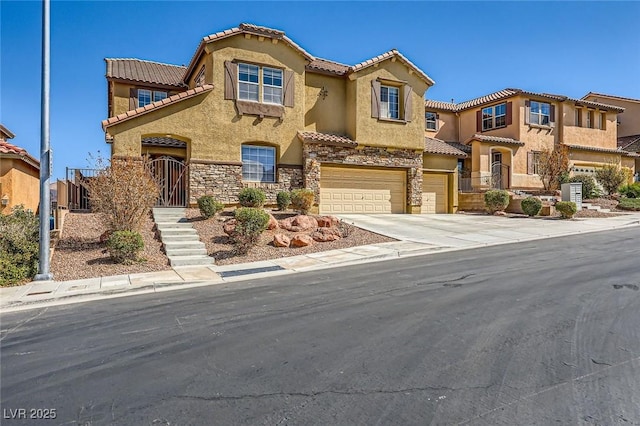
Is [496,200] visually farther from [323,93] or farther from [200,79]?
[200,79]

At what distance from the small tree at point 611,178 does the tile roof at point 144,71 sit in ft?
95.1

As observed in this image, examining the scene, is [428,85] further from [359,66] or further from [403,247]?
[403,247]

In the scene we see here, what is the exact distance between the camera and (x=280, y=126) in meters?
18.7

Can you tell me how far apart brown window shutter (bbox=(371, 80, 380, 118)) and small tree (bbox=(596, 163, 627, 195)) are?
1877 centimetres

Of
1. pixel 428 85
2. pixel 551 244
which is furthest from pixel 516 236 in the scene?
pixel 428 85

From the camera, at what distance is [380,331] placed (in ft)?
16.7

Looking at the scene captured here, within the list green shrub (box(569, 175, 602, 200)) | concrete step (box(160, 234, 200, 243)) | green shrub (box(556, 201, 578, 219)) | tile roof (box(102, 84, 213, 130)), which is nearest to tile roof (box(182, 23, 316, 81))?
tile roof (box(102, 84, 213, 130))

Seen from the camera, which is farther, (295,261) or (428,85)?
(428,85)

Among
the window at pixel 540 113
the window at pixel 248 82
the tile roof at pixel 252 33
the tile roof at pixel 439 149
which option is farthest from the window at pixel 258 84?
the window at pixel 540 113

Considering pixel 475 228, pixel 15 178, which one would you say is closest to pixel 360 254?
pixel 475 228

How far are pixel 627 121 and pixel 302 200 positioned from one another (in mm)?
37127

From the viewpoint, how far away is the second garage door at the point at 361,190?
20.1 metres

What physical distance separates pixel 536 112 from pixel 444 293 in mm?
27026

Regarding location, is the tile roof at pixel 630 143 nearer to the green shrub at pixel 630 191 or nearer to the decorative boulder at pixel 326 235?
the green shrub at pixel 630 191
